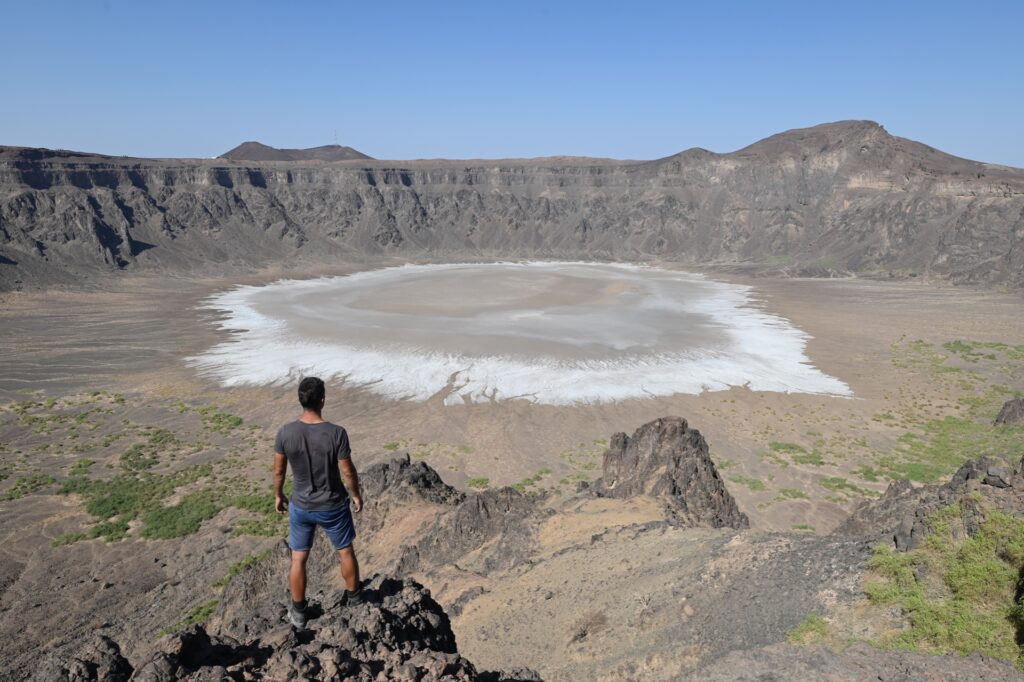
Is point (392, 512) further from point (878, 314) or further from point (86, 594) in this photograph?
point (878, 314)

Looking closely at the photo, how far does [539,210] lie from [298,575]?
143 m

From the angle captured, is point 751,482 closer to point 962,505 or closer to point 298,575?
point 962,505

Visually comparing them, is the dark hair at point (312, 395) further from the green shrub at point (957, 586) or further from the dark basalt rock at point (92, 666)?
the green shrub at point (957, 586)

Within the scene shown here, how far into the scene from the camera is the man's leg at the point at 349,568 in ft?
21.1

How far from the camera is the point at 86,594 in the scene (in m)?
17.0

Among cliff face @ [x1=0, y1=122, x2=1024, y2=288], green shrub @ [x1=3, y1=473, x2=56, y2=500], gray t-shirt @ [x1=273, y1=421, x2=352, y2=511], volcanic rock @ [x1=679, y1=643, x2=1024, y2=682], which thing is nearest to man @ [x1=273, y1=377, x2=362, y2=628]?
gray t-shirt @ [x1=273, y1=421, x2=352, y2=511]

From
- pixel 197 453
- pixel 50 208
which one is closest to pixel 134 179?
pixel 50 208

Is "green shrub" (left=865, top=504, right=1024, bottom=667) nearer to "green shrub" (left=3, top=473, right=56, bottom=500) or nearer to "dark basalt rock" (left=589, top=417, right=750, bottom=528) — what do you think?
"dark basalt rock" (left=589, top=417, right=750, bottom=528)

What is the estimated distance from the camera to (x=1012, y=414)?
29.3 metres

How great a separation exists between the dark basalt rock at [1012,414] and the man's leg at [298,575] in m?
34.7

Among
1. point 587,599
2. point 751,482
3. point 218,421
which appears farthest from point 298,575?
point 218,421

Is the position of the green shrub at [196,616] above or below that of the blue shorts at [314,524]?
A: below

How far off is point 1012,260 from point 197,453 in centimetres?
10032

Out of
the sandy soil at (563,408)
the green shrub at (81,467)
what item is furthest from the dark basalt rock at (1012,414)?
the green shrub at (81,467)
